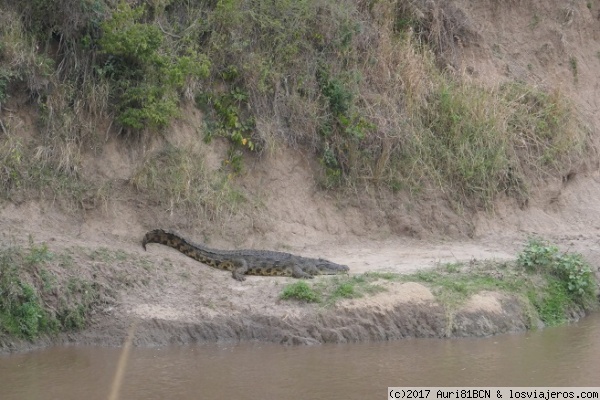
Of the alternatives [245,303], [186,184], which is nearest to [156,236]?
[186,184]

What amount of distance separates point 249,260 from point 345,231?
222cm

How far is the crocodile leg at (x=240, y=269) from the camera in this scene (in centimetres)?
1075

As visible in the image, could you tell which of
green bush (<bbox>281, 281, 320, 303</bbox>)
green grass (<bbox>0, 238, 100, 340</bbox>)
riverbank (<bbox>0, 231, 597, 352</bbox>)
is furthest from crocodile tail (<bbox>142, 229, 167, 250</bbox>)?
green bush (<bbox>281, 281, 320, 303</bbox>)

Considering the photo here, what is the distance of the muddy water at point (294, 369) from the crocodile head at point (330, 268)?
1.56m

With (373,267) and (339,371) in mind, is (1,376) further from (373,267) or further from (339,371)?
(373,267)

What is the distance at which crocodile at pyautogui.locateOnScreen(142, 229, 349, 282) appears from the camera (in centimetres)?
1102

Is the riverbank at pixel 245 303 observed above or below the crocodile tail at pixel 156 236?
below

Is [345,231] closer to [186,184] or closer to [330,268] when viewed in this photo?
[330,268]

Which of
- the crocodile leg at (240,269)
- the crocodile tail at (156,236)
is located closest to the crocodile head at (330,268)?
the crocodile leg at (240,269)

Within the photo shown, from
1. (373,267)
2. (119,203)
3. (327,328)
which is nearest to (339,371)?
(327,328)

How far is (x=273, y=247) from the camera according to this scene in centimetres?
1207

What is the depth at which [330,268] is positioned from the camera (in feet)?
36.2

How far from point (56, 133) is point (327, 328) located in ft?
14.2

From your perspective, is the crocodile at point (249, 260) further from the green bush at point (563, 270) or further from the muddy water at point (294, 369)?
the green bush at point (563, 270)
